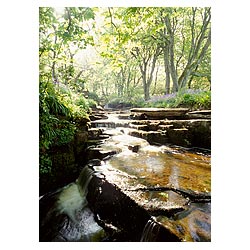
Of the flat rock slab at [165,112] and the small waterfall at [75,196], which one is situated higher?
the flat rock slab at [165,112]

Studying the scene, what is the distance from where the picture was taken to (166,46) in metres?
6.64

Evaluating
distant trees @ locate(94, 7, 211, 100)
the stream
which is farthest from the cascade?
distant trees @ locate(94, 7, 211, 100)

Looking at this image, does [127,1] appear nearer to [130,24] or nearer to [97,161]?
[130,24]

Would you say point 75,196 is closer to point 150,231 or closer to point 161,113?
point 150,231

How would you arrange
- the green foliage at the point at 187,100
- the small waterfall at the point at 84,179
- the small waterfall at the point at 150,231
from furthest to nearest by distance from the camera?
1. the green foliage at the point at 187,100
2. the small waterfall at the point at 84,179
3. the small waterfall at the point at 150,231

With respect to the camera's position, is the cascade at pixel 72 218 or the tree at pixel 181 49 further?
the tree at pixel 181 49

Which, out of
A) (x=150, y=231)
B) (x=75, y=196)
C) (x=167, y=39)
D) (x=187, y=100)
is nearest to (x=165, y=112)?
(x=187, y=100)

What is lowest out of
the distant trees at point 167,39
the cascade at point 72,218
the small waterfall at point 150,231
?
the cascade at point 72,218

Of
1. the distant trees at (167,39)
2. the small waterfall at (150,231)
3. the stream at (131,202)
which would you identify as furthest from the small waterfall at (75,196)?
the distant trees at (167,39)

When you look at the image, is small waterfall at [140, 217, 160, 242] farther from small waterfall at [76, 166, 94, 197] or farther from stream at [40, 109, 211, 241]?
small waterfall at [76, 166, 94, 197]

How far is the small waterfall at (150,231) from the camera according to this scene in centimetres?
152

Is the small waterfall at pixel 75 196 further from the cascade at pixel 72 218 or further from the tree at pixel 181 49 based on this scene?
the tree at pixel 181 49
